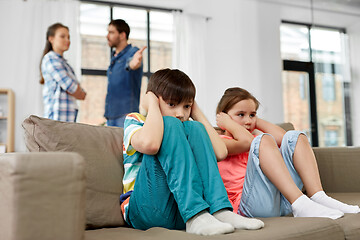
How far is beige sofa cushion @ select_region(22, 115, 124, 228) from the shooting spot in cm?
126

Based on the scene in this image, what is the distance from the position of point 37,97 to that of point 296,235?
4.62 meters

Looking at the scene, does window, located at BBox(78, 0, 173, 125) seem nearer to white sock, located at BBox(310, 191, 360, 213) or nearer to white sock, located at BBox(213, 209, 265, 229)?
white sock, located at BBox(310, 191, 360, 213)

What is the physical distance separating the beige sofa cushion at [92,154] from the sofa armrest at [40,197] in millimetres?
468

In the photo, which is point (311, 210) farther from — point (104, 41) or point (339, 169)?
point (104, 41)

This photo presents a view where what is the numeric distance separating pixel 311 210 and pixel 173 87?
1.99 feet

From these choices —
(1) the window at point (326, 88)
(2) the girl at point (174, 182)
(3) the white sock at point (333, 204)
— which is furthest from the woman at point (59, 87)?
(1) the window at point (326, 88)

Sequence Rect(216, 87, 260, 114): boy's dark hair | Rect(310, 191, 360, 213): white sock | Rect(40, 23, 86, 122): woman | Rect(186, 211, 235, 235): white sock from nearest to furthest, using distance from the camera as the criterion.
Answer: Rect(186, 211, 235, 235): white sock < Rect(310, 191, 360, 213): white sock < Rect(216, 87, 260, 114): boy's dark hair < Rect(40, 23, 86, 122): woman

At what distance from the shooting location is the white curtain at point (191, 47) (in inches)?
237

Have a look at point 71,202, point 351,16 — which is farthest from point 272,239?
point 351,16

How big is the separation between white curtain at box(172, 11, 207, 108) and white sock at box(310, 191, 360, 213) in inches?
179

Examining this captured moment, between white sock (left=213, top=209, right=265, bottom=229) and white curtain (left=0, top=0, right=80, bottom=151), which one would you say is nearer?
white sock (left=213, top=209, right=265, bottom=229)

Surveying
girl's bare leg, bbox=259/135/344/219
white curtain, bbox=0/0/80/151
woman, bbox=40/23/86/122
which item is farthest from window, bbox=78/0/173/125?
girl's bare leg, bbox=259/135/344/219

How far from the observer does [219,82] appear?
593 centimetres

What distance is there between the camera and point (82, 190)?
805mm
